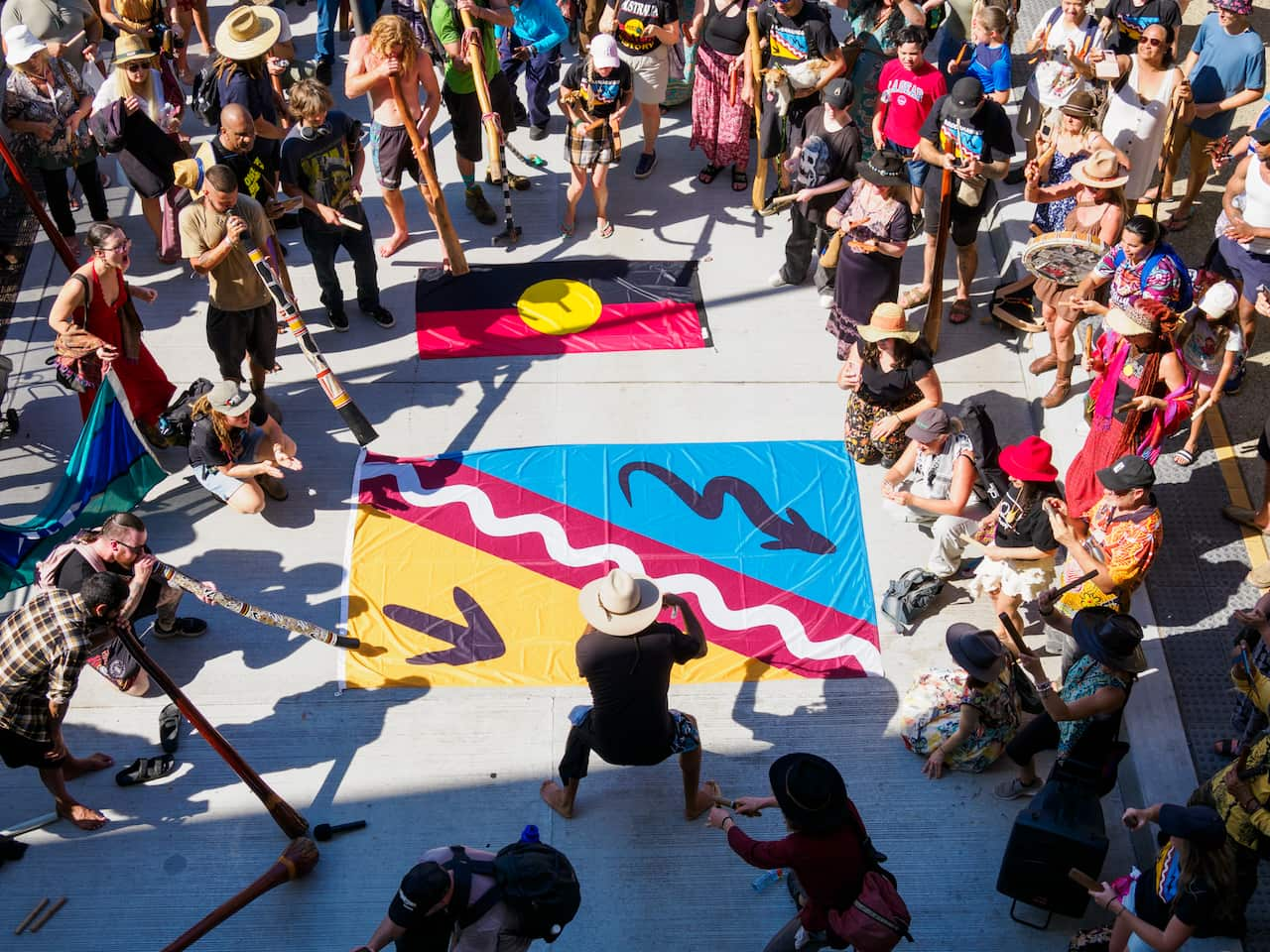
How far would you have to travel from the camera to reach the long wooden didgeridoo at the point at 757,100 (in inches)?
369

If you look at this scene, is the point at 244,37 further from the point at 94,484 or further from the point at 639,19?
the point at 94,484

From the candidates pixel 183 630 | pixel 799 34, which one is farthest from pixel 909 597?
pixel 799 34

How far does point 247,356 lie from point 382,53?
225 cm

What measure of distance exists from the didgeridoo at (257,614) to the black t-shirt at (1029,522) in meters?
3.56

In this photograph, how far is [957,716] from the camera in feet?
21.0

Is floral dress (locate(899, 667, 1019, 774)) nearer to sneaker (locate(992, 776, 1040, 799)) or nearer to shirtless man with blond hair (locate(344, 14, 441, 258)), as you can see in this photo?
sneaker (locate(992, 776, 1040, 799))

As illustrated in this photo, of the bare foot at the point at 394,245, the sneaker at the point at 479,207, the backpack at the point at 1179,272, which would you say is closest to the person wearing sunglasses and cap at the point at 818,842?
the backpack at the point at 1179,272

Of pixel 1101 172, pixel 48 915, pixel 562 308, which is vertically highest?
pixel 1101 172

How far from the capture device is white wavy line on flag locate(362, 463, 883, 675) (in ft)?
22.8

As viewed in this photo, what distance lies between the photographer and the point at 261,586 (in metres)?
7.23

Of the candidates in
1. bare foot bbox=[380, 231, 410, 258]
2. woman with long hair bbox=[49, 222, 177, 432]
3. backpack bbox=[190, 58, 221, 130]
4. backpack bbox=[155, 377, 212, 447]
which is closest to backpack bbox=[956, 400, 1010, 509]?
backpack bbox=[155, 377, 212, 447]

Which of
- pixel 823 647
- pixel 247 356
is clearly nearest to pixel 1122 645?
pixel 823 647

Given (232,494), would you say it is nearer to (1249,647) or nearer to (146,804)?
(146,804)

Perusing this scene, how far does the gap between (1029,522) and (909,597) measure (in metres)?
0.82
